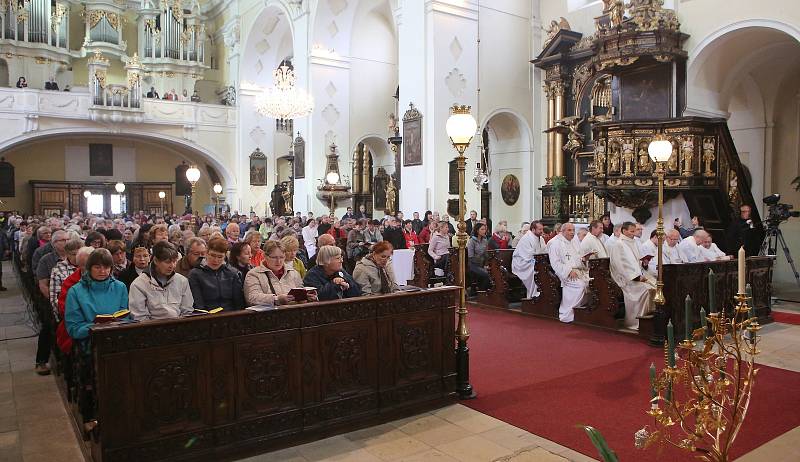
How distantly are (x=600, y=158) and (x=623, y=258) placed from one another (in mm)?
4822

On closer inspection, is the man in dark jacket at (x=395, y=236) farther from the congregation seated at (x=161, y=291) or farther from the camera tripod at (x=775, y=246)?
the congregation seated at (x=161, y=291)

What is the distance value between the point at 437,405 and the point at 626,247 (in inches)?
188

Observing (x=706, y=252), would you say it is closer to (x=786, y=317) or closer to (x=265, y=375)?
(x=786, y=317)

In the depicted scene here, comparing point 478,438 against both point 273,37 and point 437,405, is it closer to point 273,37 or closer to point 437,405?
point 437,405

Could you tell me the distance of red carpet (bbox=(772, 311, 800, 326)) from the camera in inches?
376

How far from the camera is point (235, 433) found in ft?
15.1

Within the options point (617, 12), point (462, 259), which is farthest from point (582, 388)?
point (617, 12)

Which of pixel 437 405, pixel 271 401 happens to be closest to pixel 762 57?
pixel 437 405

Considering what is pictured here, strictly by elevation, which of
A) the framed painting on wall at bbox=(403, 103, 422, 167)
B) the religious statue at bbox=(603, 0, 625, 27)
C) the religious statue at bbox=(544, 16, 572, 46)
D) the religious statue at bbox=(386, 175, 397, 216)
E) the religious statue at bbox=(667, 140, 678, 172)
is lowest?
the religious statue at bbox=(386, 175, 397, 216)

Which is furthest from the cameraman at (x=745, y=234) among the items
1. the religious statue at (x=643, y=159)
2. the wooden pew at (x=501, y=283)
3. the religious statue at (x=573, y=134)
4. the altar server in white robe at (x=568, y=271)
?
the religious statue at (x=573, y=134)

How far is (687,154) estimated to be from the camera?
40.2 feet

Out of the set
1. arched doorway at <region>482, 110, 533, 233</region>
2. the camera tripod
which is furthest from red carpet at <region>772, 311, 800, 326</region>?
arched doorway at <region>482, 110, 533, 233</region>

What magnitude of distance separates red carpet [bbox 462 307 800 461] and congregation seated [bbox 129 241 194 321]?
9.11 feet

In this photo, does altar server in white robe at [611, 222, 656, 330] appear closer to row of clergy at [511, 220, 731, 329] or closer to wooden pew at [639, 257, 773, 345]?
row of clergy at [511, 220, 731, 329]
